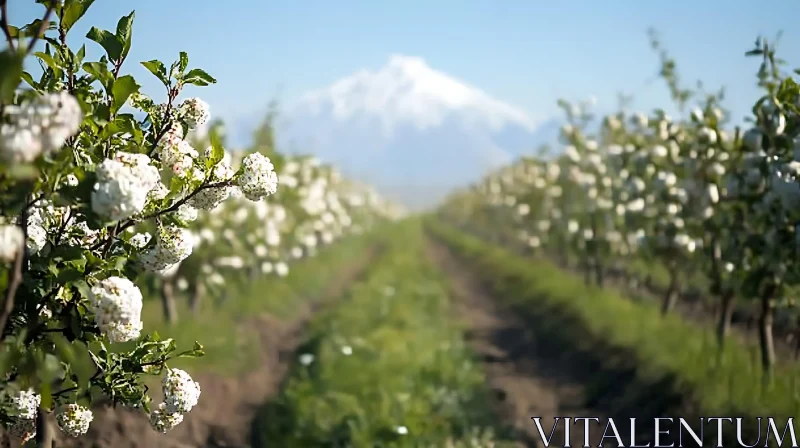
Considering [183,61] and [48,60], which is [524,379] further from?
[48,60]

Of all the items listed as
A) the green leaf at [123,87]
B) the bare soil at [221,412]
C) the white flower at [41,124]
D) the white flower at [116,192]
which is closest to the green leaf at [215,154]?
the green leaf at [123,87]

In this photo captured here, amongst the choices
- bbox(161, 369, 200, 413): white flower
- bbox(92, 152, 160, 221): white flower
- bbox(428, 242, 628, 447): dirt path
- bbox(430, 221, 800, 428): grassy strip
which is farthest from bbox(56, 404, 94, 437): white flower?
bbox(430, 221, 800, 428): grassy strip

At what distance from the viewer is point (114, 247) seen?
3201 millimetres

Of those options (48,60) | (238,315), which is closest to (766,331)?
(48,60)

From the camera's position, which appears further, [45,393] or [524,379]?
[524,379]

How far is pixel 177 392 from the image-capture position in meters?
3.10

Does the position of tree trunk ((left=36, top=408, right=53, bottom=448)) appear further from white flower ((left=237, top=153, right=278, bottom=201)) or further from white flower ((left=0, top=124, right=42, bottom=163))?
white flower ((left=0, top=124, right=42, bottom=163))

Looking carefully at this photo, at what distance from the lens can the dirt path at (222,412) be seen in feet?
19.2

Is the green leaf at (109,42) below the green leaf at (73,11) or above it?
below

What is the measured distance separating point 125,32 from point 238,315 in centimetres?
1037

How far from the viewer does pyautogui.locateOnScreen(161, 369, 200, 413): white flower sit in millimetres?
3102

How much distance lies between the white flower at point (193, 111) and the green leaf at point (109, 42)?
0.33 meters

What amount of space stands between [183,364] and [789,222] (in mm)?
6365

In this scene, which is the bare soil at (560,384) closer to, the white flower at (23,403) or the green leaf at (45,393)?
the white flower at (23,403)
